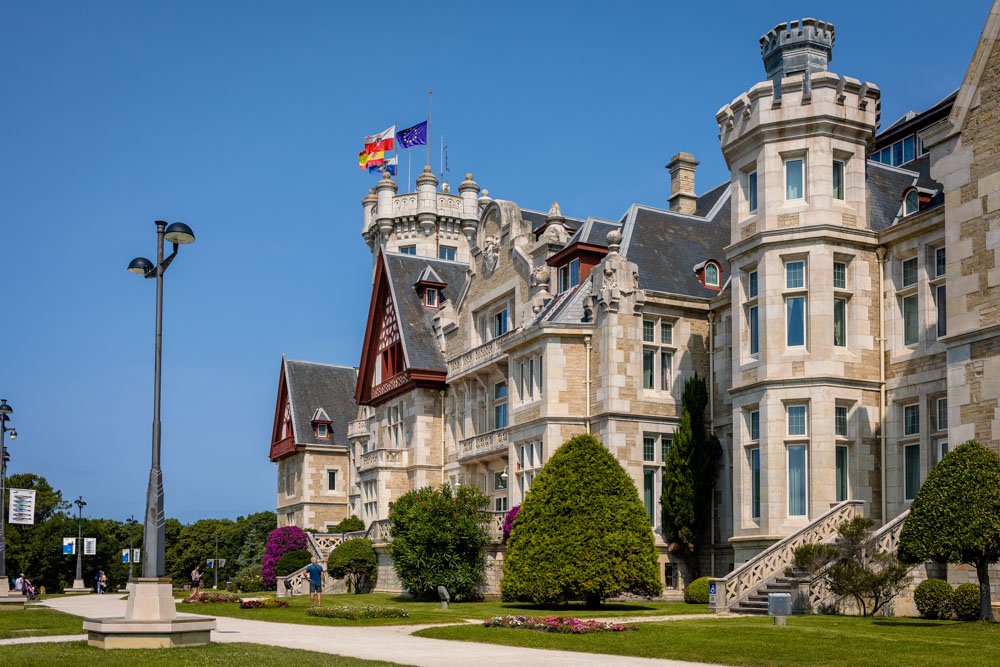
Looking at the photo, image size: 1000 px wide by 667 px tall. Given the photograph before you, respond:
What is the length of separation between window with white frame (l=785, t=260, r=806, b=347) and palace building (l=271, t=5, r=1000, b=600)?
52 mm

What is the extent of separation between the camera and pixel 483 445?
43.9 meters

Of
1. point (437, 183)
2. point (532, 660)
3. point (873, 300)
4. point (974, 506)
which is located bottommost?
point (532, 660)

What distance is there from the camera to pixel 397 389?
50312 mm

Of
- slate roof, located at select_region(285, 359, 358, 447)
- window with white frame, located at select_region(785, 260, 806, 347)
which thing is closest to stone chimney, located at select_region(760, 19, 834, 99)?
window with white frame, located at select_region(785, 260, 806, 347)

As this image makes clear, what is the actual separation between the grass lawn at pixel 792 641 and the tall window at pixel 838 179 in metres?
11.4

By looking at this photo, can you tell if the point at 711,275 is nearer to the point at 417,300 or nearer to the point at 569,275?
the point at 569,275

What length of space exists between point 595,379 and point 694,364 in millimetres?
3135

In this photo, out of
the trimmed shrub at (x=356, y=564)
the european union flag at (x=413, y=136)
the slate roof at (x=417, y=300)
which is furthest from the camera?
the european union flag at (x=413, y=136)

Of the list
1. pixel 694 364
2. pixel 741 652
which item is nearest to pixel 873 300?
pixel 694 364

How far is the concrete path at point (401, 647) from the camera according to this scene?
53.6 ft

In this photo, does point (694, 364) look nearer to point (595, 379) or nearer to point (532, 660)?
point (595, 379)

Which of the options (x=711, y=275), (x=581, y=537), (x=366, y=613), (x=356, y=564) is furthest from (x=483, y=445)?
(x=366, y=613)

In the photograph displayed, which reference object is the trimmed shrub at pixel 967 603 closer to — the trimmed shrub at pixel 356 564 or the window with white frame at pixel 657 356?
the window with white frame at pixel 657 356

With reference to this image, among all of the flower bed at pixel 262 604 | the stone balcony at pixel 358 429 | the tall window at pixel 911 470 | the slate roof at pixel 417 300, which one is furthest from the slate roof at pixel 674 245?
the stone balcony at pixel 358 429
